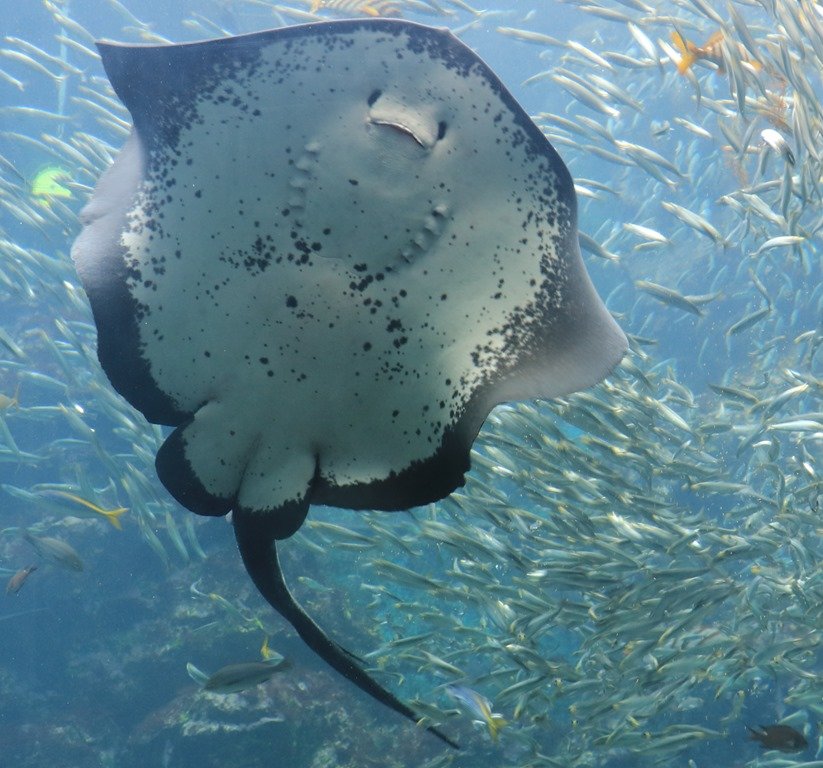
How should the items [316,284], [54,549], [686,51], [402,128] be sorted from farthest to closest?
[54,549], [686,51], [316,284], [402,128]

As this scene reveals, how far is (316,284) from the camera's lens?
173 cm

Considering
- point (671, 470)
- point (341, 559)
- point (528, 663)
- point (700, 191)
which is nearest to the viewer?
point (528, 663)

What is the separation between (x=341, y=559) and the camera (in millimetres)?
8531

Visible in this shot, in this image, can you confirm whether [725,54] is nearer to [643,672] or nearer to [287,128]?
[287,128]

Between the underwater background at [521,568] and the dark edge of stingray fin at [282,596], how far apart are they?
2674 millimetres

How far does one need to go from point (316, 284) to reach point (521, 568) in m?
3.39

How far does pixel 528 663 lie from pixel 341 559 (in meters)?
4.54

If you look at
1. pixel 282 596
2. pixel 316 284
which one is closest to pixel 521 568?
pixel 282 596

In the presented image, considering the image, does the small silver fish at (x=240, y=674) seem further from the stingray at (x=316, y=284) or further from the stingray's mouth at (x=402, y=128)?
the stingray's mouth at (x=402, y=128)

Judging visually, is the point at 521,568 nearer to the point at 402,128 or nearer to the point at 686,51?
the point at 402,128

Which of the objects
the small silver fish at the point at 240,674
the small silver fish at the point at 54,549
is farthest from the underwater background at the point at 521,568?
the small silver fish at the point at 240,674

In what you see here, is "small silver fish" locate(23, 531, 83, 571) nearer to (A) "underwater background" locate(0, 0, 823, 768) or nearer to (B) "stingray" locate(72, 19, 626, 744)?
(A) "underwater background" locate(0, 0, 823, 768)

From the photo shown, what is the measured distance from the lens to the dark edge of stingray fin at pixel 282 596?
5.26 feet

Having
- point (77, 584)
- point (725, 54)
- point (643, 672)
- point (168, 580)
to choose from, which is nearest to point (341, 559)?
point (168, 580)
